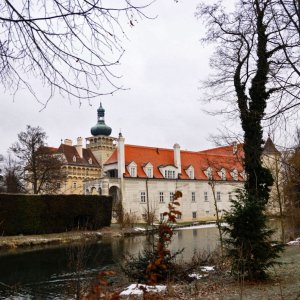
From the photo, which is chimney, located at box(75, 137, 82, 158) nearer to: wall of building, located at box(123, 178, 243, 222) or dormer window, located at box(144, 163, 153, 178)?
dormer window, located at box(144, 163, 153, 178)

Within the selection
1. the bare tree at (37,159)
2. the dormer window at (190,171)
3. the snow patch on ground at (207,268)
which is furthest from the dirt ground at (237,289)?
the dormer window at (190,171)

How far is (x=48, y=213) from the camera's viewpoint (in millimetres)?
32219

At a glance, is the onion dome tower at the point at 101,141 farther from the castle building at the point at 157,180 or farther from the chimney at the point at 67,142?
the castle building at the point at 157,180

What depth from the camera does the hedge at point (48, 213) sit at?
29.8 metres

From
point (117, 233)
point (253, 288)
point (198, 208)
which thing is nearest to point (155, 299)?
point (253, 288)

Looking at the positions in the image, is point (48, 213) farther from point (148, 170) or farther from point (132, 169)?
point (148, 170)

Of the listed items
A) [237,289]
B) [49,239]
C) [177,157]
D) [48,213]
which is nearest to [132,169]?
[177,157]

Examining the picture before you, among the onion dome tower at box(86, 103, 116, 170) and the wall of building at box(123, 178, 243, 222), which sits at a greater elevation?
the onion dome tower at box(86, 103, 116, 170)

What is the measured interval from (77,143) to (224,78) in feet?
179

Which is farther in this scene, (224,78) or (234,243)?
(224,78)

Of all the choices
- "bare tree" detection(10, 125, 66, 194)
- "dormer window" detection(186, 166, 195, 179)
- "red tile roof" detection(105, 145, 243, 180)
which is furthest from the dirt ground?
"dormer window" detection(186, 166, 195, 179)

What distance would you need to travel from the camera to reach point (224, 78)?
17.7 metres

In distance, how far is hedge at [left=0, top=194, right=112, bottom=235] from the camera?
29.8 meters

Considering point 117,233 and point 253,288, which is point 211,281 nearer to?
point 253,288
